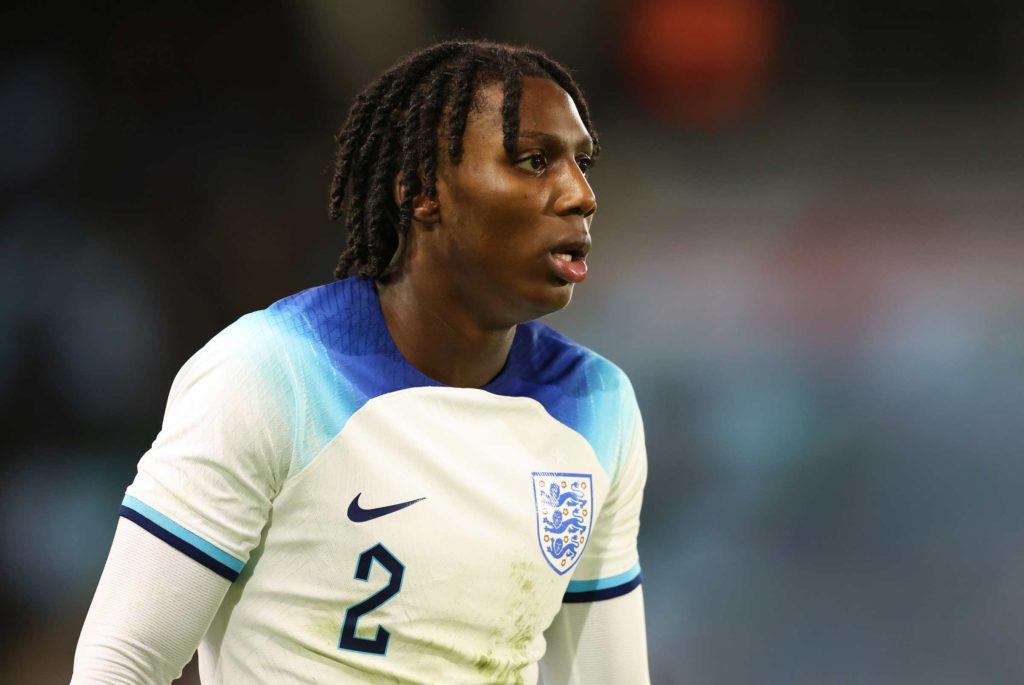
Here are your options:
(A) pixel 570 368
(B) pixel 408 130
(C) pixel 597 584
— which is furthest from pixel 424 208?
(C) pixel 597 584

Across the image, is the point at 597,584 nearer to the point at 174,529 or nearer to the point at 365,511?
the point at 365,511

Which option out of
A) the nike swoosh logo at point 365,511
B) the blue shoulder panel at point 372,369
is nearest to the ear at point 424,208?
the blue shoulder panel at point 372,369

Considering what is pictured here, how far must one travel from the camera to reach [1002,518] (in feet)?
8.08

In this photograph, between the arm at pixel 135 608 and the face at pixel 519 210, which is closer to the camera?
the arm at pixel 135 608

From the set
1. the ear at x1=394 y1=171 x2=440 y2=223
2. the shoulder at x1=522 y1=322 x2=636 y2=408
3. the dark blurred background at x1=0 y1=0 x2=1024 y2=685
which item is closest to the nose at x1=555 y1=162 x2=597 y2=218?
the ear at x1=394 y1=171 x2=440 y2=223

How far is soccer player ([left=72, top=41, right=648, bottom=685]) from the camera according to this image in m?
1.09

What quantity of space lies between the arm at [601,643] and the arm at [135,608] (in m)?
0.55

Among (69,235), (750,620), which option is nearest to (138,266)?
(69,235)

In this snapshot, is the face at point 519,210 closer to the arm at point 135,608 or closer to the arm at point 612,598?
the arm at point 612,598

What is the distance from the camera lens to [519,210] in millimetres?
1205

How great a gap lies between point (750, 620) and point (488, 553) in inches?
53.9

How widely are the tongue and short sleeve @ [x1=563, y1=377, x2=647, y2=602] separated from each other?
0.27m

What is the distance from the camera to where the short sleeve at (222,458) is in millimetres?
1079

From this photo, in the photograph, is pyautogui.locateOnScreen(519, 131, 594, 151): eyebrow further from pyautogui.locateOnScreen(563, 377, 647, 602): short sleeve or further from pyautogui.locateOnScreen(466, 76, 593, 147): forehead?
pyautogui.locateOnScreen(563, 377, 647, 602): short sleeve
